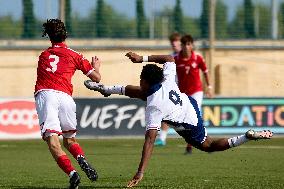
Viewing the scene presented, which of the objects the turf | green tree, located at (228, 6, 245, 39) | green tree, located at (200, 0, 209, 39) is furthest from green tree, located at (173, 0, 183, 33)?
the turf

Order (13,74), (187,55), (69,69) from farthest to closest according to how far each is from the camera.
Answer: (13,74) → (187,55) → (69,69)

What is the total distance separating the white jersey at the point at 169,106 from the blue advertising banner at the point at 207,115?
14031 mm

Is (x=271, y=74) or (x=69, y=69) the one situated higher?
(x=69, y=69)

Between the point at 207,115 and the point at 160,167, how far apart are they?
1112 centimetres

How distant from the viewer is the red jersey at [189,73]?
21984mm

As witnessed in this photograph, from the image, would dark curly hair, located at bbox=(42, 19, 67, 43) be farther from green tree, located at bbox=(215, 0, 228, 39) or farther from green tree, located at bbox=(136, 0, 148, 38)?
green tree, located at bbox=(215, 0, 228, 39)

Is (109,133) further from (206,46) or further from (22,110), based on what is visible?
(206,46)

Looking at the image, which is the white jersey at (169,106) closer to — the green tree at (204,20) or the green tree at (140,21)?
the green tree at (204,20)

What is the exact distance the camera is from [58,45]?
44.3ft

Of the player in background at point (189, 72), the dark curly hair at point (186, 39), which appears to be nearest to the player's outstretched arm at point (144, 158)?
the dark curly hair at point (186, 39)

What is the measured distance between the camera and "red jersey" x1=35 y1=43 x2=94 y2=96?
1331cm

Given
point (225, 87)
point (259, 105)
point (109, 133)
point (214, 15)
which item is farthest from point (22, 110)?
point (225, 87)

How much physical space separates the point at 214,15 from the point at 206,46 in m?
2.08

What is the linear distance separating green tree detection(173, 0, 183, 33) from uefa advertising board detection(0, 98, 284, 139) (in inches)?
304
